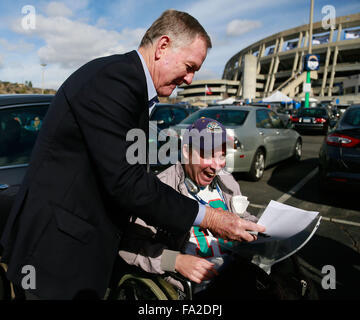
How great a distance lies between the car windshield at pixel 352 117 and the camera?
4.85 metres

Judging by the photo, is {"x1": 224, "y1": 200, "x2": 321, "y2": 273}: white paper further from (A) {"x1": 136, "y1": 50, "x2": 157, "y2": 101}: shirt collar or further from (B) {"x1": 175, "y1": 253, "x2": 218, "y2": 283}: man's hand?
(A) {"x1": 136, "y1": 50, "x2": 157, "y2": 101}: shirt collar

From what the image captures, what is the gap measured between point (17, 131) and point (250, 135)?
475 cm

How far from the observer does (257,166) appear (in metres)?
6.61

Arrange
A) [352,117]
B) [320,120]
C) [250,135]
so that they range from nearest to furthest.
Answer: [352,117]
[250,135]
[320,120]

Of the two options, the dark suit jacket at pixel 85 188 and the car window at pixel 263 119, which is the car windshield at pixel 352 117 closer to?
the car window at pixel 263 119

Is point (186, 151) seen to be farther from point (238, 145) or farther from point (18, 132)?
point (238, 145)

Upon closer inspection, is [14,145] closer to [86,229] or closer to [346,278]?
[86,229]

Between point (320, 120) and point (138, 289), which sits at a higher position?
point (320, 120)

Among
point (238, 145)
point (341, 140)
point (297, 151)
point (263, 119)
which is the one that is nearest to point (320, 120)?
point (297, 151)

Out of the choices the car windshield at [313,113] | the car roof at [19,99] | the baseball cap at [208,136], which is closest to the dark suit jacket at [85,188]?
the baseball cap at [208,136]

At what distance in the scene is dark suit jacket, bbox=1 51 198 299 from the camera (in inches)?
43.2

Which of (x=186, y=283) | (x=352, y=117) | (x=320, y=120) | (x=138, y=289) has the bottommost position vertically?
(x=138, y=289)

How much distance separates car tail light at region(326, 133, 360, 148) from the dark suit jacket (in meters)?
4.21
